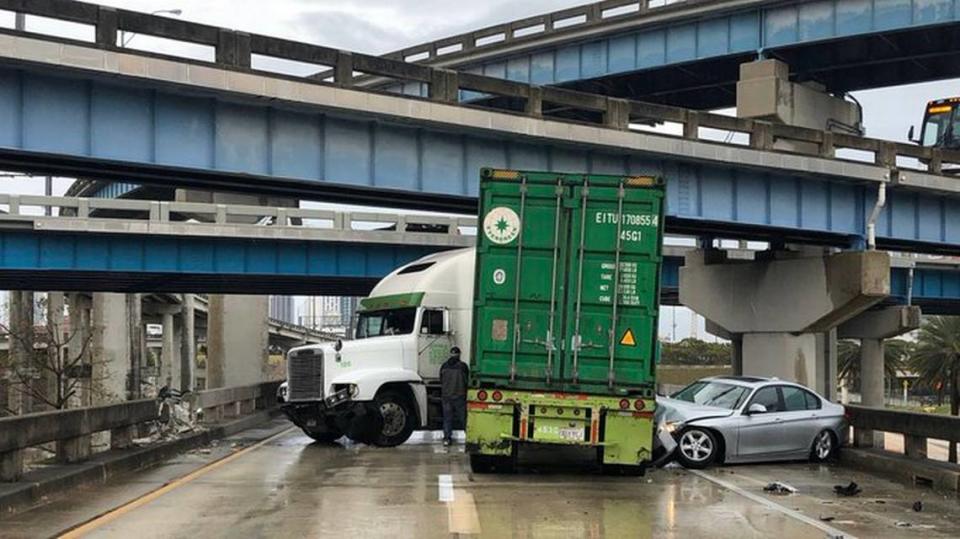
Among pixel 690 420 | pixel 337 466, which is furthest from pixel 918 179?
pixel 337 466

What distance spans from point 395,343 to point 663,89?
2463 centimetres

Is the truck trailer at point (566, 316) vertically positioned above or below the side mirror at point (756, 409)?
above

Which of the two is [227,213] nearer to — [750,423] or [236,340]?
[236,340]

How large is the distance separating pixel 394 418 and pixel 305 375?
1933 mm

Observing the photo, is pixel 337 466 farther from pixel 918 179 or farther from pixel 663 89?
pixel 663 89

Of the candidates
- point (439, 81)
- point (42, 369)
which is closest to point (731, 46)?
point (439, 81)

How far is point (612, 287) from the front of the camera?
14609 millimetres

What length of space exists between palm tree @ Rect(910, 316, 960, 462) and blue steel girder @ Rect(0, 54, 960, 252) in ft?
125

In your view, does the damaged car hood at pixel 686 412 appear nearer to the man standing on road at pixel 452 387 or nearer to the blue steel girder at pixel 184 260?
the man standing on road at pixel 452 387

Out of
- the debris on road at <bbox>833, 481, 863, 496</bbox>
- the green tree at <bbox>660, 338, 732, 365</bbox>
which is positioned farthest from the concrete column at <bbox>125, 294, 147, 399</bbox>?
the green tree at <bbox>660, 338, 732, 365</bbox>

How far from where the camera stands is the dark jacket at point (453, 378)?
730 inches

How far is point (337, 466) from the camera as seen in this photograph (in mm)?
16000

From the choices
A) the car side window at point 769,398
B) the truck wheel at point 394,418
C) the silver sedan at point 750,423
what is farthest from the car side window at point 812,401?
the truck wheel at point 394,418

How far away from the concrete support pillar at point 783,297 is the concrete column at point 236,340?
18.4 meters
